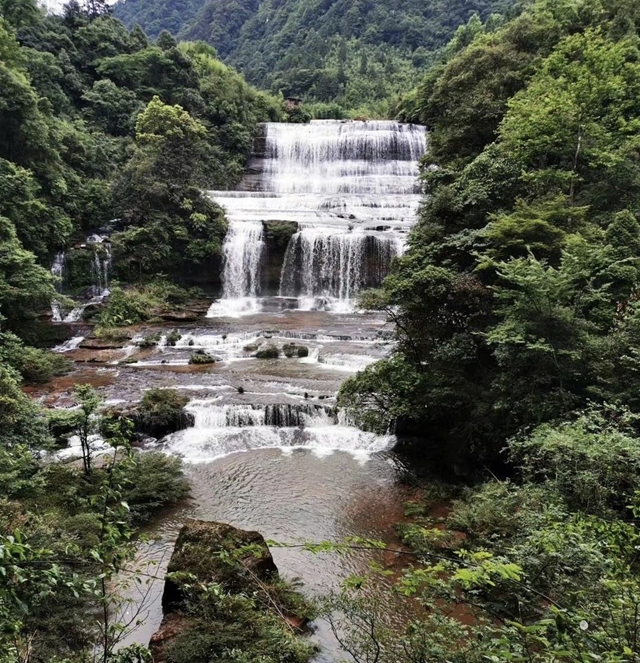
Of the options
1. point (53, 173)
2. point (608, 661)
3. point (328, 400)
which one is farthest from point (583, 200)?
point (53, 173)

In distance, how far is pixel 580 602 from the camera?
9.80 ft

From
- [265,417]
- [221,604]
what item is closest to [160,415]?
[265,417]

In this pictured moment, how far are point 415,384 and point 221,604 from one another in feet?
18.9

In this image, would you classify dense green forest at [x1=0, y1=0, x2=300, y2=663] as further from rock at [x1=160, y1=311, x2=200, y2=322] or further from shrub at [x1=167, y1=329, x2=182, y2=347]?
shrub at [x1=167, y1=329, x2=182, y2=347]

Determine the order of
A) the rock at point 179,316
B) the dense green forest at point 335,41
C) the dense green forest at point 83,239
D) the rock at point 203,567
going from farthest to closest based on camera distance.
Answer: the dense green forest at point 335,41 < the rock at point 179,316 < the rock at point 203,567 < the dense green forest at point 83,239

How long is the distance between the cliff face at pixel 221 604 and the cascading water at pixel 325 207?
59.3ft

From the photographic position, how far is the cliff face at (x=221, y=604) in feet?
13.4

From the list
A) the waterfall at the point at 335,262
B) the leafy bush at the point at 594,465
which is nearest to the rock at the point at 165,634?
the leafy bush at the point at 594,465

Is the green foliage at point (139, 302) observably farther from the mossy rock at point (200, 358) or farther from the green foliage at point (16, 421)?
the green foliage at point (16, 421)

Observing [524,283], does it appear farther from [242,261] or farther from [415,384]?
[242,261]

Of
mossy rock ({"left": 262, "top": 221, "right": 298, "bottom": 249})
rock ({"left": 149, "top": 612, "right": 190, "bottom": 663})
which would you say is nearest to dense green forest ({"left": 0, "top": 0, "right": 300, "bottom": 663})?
rock ({"left": 149, "top": 612, "right": 190, "bottom": 663})

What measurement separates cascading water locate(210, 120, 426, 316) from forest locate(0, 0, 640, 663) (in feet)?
4.90

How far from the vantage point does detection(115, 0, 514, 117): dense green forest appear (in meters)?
54.8

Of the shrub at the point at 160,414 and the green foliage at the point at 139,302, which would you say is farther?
the green foliage at the point at 139,302
